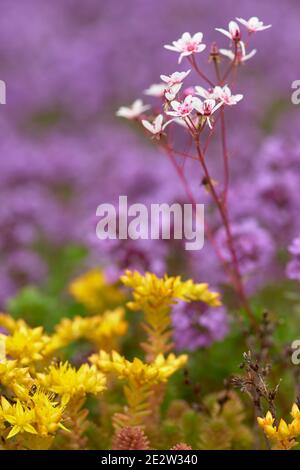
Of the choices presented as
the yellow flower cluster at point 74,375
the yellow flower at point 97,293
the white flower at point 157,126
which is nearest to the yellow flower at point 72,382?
the yellow flower cluster at point 74,375

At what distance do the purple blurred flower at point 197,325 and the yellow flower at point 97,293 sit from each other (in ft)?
1.24

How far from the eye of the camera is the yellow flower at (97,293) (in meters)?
2.38

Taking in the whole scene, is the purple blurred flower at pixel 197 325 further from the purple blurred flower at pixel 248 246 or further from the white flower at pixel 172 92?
the white flower at pixel 172 92

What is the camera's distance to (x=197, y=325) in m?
2.06

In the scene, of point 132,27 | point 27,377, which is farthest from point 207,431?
point 132,27

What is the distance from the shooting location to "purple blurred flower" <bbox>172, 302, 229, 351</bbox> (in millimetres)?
2031

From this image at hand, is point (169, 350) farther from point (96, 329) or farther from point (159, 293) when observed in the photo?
point (159, 293)

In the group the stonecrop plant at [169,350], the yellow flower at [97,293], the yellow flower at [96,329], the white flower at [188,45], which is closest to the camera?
the stonecrop plant at [169,350]

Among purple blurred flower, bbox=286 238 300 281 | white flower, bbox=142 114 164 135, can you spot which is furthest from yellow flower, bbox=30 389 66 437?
purple blurred flower, bbox=286 238 300 281

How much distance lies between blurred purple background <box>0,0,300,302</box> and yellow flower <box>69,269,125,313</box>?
0.35 ft

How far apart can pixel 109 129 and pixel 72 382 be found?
3413mm

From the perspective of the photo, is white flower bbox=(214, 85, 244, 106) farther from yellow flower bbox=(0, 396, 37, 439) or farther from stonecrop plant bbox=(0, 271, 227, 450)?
yellow flower bbox=(0, 396, 37, 439)

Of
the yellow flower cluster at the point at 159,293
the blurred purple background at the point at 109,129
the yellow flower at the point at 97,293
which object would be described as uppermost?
the blurred purple background at the point at 109,129
